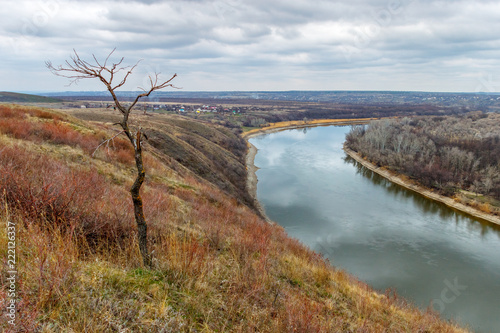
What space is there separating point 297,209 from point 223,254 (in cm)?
2548

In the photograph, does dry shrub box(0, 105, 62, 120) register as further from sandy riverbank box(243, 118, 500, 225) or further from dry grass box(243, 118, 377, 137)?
dry grass box(243, 118, 377, 137)

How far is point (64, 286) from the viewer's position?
284 cm

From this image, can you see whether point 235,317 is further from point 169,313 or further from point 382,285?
point 382,285

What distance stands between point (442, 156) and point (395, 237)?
33088mm

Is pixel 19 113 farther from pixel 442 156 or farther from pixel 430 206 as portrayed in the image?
pixel 442 156

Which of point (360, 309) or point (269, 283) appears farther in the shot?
point (360, 309)

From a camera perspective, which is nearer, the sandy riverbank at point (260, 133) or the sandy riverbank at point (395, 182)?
the sandy riverbank at point (395, 182)

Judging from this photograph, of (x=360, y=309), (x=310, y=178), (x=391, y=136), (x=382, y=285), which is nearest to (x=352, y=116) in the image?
(x=391, y=136)

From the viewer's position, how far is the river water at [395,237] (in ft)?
58.7

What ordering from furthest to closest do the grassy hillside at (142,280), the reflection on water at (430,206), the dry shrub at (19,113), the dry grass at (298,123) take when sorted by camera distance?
the dry grass at (298,123)
the reflection on water at (430,206)
the dry shrub at (19,113)
the grassy hillside at (142,280)

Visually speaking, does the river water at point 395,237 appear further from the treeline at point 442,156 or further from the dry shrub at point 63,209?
the dry shrub at point 63,209

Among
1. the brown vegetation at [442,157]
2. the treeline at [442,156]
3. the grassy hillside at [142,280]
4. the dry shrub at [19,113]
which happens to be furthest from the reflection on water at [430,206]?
the dry shrub at [19,113]

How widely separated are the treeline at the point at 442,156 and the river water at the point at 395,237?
5260 mm

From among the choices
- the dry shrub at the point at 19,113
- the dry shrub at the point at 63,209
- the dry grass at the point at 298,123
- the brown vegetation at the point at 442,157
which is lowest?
the brown vegetation at the point at 442,157
